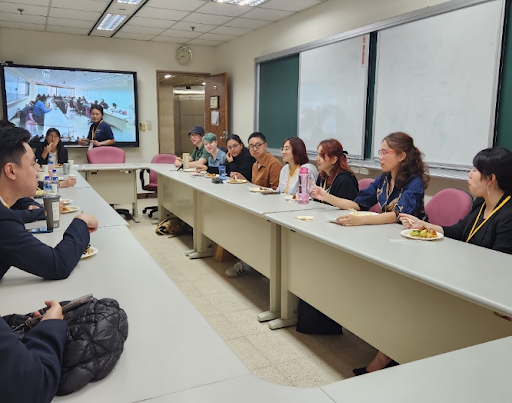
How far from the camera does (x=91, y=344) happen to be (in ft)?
3.09

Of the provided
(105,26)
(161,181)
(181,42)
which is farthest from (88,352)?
(181,42)

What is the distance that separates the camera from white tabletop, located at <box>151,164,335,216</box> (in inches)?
113

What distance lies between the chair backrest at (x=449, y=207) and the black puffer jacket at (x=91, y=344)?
209 centimetres

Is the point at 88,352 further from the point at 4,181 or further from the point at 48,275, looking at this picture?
the point at 4,181

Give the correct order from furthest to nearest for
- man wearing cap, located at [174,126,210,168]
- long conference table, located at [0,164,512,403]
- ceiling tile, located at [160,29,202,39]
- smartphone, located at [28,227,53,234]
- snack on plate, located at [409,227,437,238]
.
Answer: ceiling tile, located at [160,29,202,39] < man wearing cap, located at [174,126,210,168] < smartphone, located at [28,227,53,234] < snack on plate, located at [409,227,437,238] < long conference table, located at [0,164,512,403]

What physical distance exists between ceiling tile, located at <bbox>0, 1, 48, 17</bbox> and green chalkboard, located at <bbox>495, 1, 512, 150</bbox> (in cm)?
512

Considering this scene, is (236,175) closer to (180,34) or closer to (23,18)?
(180,34)

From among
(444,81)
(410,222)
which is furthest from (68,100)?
(410,222)

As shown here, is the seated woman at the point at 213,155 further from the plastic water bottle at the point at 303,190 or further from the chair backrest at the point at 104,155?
the plastic water bottle at the point at 303,190

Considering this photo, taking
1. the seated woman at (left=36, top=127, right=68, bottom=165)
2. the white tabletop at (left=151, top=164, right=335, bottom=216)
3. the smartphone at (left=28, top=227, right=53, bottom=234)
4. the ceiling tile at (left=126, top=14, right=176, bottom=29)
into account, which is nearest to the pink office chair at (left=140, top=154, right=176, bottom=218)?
the seated woman at (left=36, top=127, right=68, bottom=165)

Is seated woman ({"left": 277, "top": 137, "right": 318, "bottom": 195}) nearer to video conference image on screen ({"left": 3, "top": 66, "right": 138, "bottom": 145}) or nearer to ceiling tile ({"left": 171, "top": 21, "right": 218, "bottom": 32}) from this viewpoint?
ceiling tile ({"left": 171, "top": 21, "right": 218, "bottom": 32})

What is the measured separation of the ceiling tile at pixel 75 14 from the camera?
546 cm

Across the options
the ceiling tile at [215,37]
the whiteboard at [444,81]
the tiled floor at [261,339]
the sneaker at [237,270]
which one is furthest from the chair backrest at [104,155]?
the whiteboard at [444,81]

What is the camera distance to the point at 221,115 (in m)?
7.47
